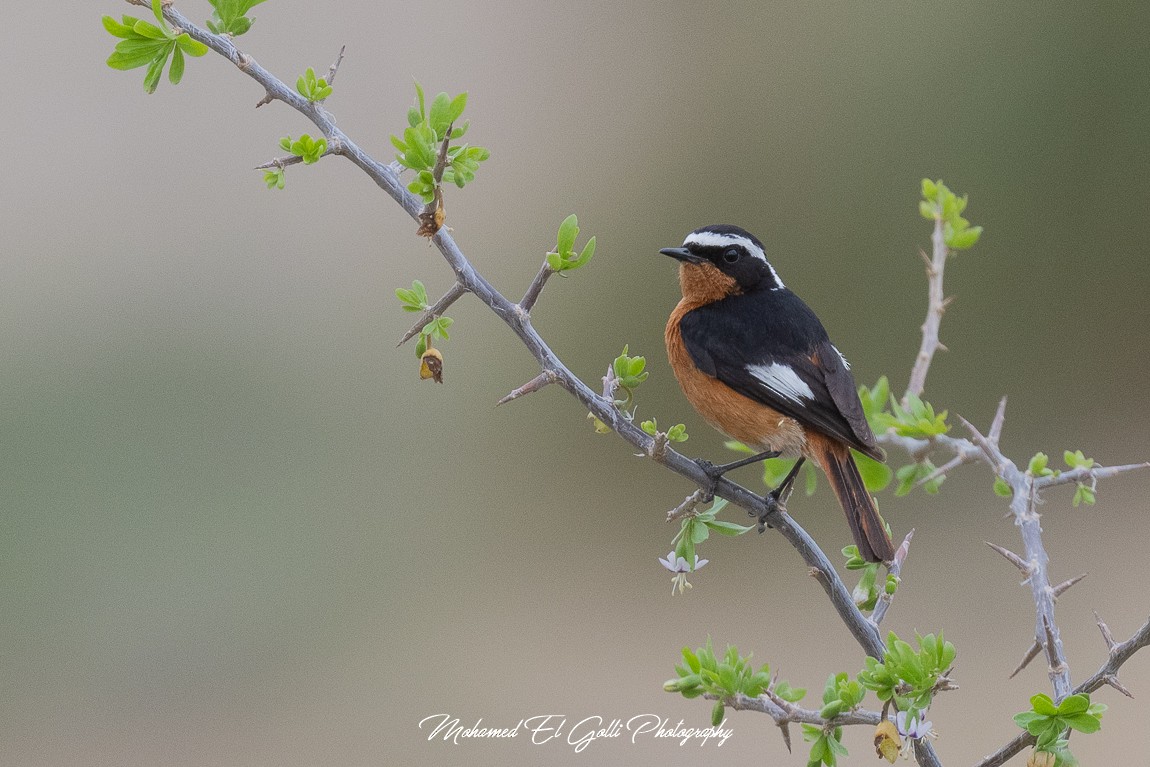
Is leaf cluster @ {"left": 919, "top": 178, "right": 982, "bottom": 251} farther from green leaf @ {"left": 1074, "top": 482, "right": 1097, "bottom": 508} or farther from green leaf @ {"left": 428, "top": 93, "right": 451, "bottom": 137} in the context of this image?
green leaf @ {"left": 428, "top": 93, "right": 451, "bottom": 137}

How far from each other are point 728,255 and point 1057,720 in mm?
2637

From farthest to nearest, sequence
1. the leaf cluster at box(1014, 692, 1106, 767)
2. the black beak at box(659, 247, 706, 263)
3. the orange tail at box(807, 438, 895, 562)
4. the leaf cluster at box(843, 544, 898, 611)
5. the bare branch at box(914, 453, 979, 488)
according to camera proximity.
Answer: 1. the black beak at box(659, 247, 706, 263)
2. the bare branch at box(914, 453, 979, 488)
3. the orange tail at box(807, 438, 895, 562)
4. the leaf cluster at box(843, 544, 898, 611)
5. the leaf cluster at box(1014, 692, 1106, 767)

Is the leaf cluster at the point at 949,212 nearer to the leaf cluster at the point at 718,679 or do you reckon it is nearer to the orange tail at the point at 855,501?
the orange tail at the point at 855,501

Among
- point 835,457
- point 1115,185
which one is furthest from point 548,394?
point 835,457

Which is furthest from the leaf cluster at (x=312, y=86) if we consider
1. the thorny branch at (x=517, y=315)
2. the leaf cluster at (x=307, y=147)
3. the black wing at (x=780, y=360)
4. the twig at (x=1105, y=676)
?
the twig at (x=1105, y=676)

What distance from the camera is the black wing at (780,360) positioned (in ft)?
13.0

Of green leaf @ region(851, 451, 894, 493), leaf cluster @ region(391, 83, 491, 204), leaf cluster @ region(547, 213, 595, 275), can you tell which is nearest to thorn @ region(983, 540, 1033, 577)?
green leaf @ region(851, 451, 894, 493)

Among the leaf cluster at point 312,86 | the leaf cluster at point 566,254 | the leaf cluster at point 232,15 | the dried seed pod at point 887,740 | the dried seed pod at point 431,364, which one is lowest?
the dried seed pod at point 887,740

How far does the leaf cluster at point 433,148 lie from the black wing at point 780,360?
1.75 metres

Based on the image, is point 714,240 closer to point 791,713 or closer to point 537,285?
point 537,285

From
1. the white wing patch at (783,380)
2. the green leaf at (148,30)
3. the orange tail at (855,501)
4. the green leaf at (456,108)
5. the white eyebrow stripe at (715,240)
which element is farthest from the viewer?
the white eyebrow stripe at (715,240)

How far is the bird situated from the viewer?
3.95 m

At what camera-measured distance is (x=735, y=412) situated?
13.8ft

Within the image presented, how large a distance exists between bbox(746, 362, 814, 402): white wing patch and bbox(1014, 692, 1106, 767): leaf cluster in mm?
1761
